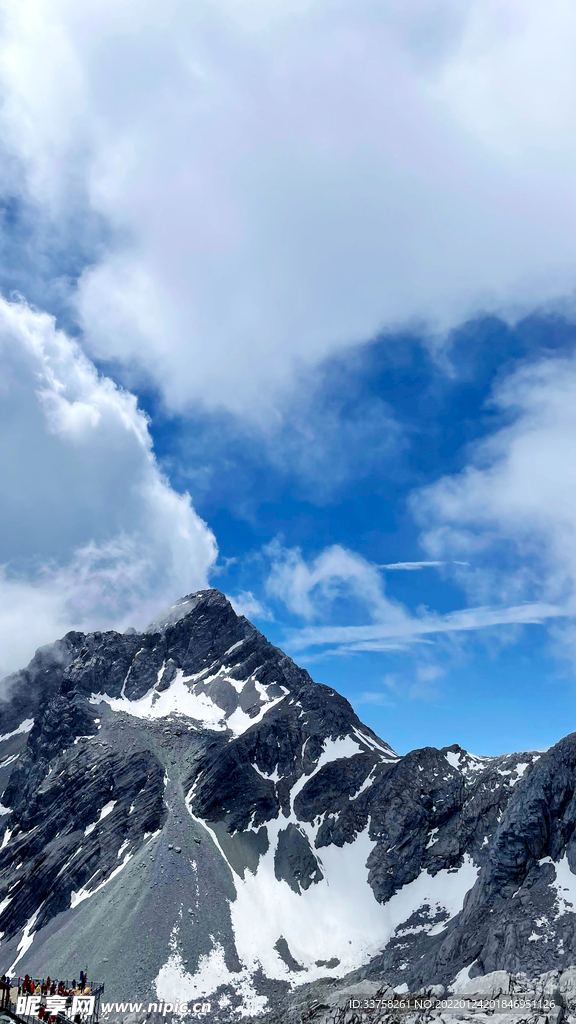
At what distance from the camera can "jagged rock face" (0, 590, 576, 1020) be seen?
3482 inches

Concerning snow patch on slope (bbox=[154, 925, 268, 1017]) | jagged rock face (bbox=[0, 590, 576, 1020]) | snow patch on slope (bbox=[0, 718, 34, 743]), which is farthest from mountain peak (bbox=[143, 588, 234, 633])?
snow patch on slope (bbox=[154, 925, 268, 1017])

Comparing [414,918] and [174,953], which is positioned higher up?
[414,918]

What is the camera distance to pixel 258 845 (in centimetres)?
12338

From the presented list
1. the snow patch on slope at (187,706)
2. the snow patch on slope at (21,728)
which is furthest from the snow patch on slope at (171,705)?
Answer: the snow patch on slope at (21,728)

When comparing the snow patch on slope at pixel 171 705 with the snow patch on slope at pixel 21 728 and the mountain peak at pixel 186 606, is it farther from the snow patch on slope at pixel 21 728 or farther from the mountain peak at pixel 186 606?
the snow patch on slope at pixel 21 728

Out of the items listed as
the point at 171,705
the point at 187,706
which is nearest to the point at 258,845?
the point at 187,706

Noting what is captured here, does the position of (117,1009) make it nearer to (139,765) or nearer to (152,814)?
(152,814)

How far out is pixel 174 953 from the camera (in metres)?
93.6

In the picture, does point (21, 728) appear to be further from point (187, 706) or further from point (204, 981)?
point (204, 981)

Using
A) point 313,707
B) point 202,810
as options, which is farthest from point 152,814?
point 313,707

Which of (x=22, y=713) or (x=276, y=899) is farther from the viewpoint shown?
(x=22, y=713)

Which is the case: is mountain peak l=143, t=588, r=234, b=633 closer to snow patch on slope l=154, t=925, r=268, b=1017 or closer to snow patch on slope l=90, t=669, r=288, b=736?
snow patch on slope l=90, t=669, r=288, b=736

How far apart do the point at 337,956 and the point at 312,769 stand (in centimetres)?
4128

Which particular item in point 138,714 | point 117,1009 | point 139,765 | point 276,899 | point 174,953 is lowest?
point 117,1009
